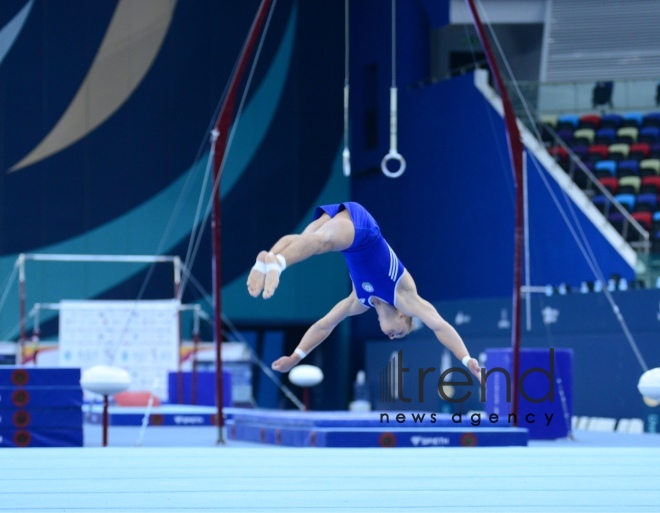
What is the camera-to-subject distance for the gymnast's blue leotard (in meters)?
7.02

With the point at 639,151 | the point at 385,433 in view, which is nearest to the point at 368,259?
the point at 385,433

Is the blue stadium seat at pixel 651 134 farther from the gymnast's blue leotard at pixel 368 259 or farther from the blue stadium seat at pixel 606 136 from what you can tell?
the gymnast's blue leotard at pixel 368 259

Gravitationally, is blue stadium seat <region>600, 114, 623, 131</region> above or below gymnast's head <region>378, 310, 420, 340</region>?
above

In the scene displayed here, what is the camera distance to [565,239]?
59.5 ft

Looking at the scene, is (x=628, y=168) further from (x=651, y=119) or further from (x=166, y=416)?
(x=166, y=416)

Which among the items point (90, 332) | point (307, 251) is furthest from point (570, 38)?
point (307, 251)

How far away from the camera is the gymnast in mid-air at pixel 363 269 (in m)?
6.47

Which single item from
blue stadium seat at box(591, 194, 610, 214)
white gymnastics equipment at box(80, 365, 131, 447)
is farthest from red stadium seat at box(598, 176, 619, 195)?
white gymnastics equipment at box(80, 365, 131, 447)

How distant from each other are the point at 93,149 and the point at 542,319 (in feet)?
29.1

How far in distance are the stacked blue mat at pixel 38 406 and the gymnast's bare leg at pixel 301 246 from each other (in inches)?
153

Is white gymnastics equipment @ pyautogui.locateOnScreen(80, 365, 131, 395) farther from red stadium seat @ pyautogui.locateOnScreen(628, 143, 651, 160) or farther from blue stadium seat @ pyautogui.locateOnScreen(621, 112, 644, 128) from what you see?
blue stadium seat @ pyautogui.locateOnScreen(621, 112, 644, 128)

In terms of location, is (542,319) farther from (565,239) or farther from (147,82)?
(147,82)

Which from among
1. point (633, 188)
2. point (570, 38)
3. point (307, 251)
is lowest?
point (307, 251)

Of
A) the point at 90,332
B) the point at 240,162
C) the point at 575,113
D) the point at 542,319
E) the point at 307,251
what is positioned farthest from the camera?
the point at 240,162
